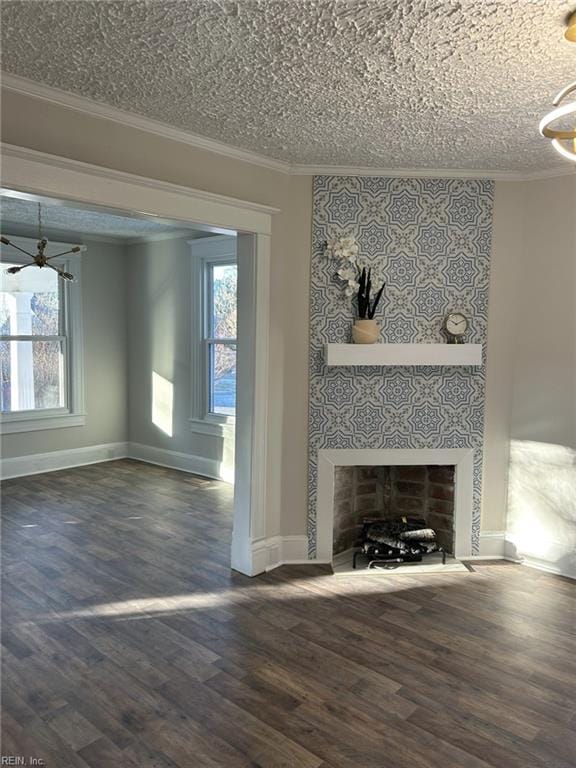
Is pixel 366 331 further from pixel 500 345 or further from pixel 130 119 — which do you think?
pixel 130 119

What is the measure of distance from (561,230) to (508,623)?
7.83 ft

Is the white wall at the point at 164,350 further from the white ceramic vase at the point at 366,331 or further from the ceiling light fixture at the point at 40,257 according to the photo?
the white ceramic vase at the point at 366,331

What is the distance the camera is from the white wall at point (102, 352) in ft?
20.8

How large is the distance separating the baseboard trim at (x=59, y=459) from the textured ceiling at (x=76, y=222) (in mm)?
2377

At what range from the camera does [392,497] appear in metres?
4.16

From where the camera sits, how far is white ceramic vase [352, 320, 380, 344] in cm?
355

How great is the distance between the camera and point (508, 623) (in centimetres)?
302

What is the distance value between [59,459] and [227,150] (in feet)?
14.1

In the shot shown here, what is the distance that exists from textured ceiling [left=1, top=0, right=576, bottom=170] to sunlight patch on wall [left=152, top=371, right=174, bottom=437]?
368 cm

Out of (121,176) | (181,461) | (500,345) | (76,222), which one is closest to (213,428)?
(181,461)

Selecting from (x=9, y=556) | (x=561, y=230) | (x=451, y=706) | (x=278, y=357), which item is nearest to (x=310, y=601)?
(x=451, y=706)

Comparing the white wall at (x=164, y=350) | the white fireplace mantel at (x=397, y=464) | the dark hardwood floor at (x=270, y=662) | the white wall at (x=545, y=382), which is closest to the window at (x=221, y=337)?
the white wall at (x=164, y=350)

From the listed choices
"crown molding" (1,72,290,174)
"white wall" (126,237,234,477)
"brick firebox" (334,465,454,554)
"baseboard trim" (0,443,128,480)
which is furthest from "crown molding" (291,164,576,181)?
"baseboard trim" (0,443,128,480)

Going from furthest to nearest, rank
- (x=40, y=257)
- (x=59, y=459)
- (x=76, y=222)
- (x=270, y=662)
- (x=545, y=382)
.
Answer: (x=59, y=459), (x=76, y=222), (x=40, y=257), (x=545, y=382), (x=270, y=662)
